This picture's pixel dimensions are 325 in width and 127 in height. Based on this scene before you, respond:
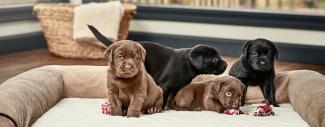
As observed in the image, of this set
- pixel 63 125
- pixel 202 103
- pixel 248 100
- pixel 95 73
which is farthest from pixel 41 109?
pixel 248 100

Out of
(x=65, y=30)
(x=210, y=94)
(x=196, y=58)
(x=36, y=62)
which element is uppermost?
(x=196, y=58)

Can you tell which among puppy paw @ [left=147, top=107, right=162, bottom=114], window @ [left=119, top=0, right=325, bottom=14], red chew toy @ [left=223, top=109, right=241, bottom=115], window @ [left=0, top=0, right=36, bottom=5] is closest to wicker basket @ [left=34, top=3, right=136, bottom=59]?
window @ [left=0, top=0, right=36, bottom=5]

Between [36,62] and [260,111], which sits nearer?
[260,111]

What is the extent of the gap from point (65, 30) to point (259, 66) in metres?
2.12

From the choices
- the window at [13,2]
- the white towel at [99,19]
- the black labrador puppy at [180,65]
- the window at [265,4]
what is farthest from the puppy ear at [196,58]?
the window at [13,2]

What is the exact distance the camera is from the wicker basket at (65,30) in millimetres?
3855

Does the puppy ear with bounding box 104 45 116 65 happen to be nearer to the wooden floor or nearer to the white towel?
the wooden floor

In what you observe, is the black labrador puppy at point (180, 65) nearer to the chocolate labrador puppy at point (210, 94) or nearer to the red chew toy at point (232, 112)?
the chocolate labrador puppy at point (210, 94)

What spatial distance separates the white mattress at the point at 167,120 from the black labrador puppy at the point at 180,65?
0.37ft

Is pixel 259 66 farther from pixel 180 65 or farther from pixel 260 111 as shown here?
pixel 180 65

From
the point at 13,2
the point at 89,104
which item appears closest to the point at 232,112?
the point at 89,104

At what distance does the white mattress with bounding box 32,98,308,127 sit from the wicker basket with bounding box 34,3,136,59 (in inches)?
69.1

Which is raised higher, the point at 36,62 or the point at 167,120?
the point at 167,120

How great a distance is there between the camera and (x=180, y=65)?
2123 millimetres
